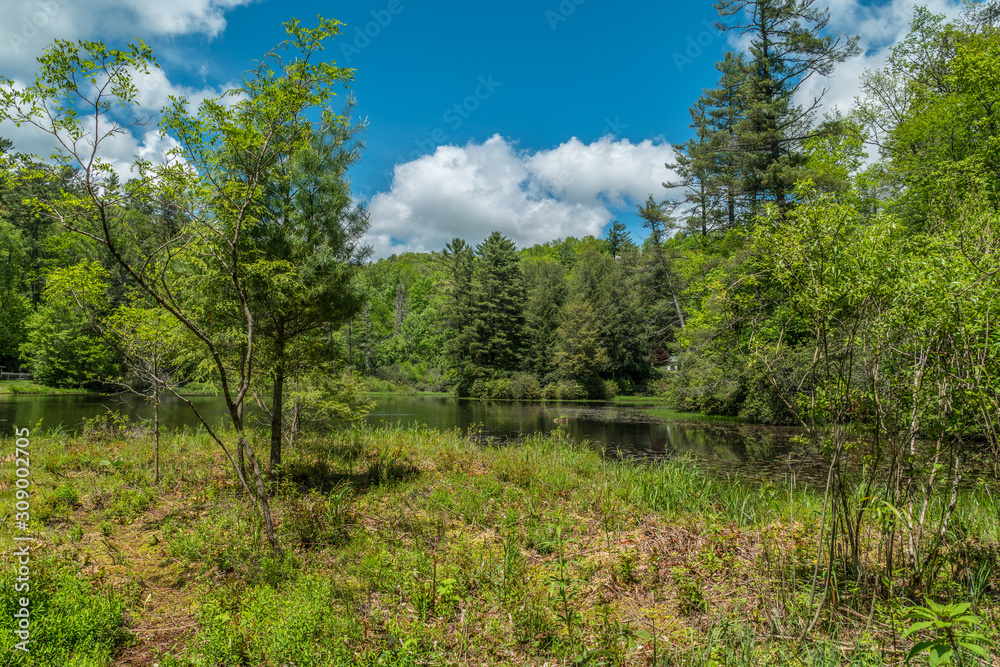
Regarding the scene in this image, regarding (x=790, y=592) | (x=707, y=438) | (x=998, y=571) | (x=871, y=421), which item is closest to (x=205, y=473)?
→ (x=790, y=592)

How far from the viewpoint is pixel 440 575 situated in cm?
403

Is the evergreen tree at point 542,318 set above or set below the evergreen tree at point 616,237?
below

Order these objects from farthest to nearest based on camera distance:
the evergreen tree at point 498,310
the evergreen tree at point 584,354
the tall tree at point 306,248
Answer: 1. the evergreen tree at point 498,310
2. the evergreen tree at point 584,354
3. the tall tree at point 306,248

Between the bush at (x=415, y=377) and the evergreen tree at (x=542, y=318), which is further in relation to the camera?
the bush at (x=415, y=377)

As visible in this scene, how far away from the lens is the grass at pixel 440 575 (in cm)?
304

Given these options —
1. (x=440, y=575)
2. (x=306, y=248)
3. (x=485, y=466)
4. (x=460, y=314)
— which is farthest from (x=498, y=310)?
(x=440, y=575)

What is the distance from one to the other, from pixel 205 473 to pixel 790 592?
7.50m

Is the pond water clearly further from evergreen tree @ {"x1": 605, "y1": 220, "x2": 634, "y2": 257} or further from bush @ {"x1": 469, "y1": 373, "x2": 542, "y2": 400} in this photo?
evergreen tree @ {"x1": 605, "y1": 220, "x2": 634, "y2": 257}

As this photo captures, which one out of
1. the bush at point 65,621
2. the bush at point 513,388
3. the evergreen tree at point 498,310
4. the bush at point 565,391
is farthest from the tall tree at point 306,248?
the evergreen tree at point 498,310

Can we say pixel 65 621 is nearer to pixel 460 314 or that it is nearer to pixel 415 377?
pixel 460 314

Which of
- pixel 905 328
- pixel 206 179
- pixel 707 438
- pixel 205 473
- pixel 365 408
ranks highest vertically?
pixel 206 179

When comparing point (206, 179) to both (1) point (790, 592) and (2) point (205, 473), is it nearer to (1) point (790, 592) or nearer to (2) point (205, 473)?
(2) point (205, 473)

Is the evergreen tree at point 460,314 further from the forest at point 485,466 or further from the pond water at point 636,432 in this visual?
the forest at point 485,466

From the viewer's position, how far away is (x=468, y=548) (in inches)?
181
